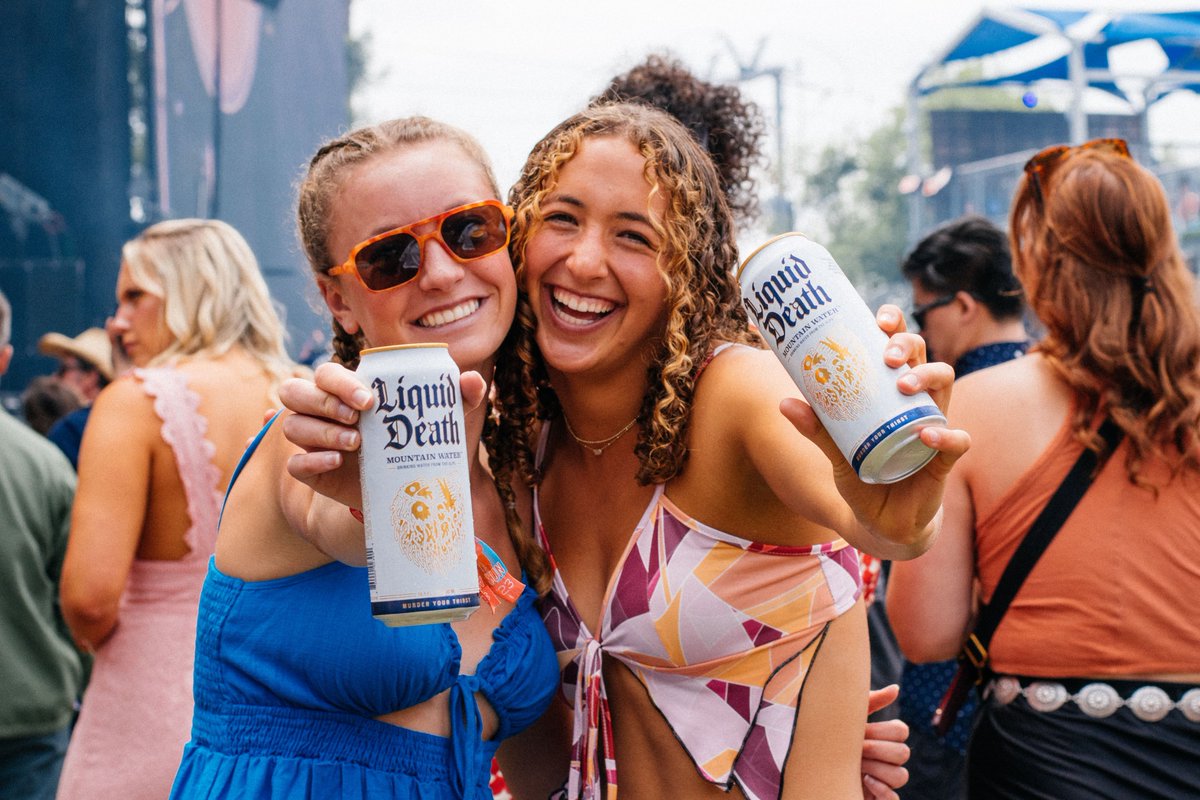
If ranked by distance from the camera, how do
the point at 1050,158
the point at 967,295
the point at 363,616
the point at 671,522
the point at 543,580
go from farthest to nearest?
the point at 967,295 → the point at 1050,158 → the point at 543,580 → the point at 671,522 → the point at 363,616

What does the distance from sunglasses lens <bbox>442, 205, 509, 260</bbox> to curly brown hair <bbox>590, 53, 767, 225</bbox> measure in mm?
1682

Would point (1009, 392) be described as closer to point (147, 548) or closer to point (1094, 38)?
point (147, 548)

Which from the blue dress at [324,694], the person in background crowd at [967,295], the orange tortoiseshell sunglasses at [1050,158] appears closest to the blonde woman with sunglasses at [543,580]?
the blue dress at [324,694]

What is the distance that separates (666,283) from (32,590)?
8.31 ft

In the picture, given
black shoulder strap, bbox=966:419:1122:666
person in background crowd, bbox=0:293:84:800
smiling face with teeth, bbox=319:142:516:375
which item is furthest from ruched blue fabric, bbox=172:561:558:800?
person in background crowd, bbox=0:293:84:800

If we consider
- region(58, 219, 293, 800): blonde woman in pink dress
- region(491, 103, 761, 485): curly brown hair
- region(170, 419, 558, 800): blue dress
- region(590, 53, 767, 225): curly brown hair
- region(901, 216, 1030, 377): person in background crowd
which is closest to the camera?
region(170, 419, 558, 800): blue dress

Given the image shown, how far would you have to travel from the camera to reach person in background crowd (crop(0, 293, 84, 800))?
333cm

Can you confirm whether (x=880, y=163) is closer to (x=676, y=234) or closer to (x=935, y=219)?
(x=935, y=219)

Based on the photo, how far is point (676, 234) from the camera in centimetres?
196

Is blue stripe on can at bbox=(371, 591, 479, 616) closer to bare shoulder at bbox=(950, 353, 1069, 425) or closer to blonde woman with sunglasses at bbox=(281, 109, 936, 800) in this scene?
blonde woman with sunglasses at bbox=(281, 109, 936, 800)

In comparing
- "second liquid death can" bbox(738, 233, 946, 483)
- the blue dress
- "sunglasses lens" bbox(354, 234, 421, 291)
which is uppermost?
"sunglasses lens" bbox(354, 234, 421, 291)

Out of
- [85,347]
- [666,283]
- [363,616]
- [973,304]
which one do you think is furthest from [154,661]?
[85,347]

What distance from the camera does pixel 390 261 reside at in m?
1.76

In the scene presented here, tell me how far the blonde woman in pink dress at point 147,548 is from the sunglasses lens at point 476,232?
143cm
